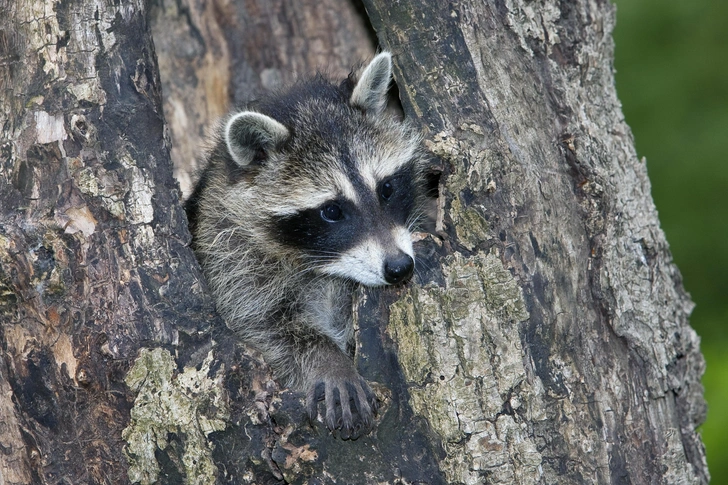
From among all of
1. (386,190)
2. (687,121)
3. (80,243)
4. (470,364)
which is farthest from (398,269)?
(687,121)

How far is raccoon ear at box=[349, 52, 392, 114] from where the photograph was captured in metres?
3.23

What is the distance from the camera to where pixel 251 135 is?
3.30m

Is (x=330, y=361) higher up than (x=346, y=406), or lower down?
higher up

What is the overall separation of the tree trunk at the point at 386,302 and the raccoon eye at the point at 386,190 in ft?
1.23

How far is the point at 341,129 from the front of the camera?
3.36 meters

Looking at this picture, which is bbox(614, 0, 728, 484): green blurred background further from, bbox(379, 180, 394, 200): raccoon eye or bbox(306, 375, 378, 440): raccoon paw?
bbox(306, 375, 378, 440): raccoon paw

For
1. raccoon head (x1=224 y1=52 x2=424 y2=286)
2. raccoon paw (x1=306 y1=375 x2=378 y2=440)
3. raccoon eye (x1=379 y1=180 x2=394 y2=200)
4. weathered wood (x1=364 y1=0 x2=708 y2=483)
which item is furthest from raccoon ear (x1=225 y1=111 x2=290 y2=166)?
raccoon paw (x1=306 y1=375 x2=378 y2=440)

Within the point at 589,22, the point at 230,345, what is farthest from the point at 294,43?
the point at 230,345

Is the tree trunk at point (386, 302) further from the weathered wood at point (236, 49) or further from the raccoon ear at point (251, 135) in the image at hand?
the weathered wood at point (236, 49)

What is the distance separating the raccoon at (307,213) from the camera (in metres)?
3.17

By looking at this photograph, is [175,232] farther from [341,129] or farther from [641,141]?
[641,141]

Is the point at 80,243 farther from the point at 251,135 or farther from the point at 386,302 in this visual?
the point at 386,302

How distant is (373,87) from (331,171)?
44cm

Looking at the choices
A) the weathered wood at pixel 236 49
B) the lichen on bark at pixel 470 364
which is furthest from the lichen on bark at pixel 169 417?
the weathered wood at pixel 236 49
